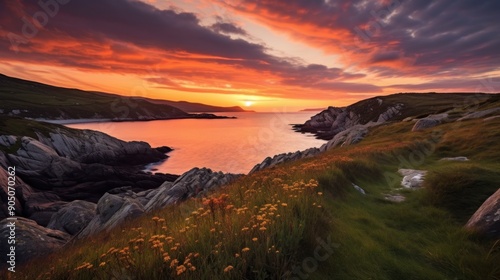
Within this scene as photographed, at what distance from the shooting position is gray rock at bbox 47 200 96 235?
22.5 metres

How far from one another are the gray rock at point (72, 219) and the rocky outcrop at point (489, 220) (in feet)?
84.6

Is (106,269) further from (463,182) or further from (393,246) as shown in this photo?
(463,182)

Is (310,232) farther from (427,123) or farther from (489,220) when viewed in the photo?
(427,123)

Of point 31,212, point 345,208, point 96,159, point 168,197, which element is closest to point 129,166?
point 96,159

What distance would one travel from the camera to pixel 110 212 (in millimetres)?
19156

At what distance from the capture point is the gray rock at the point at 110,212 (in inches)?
646

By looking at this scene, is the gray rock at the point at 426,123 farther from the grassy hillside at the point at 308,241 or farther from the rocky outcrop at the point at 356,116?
the rocky outcrop at the point at 356,116

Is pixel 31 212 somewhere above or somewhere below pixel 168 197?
below

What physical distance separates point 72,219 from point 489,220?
2808cm

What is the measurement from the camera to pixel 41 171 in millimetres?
43375

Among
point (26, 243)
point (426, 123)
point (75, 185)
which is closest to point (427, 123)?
point (426, 123)

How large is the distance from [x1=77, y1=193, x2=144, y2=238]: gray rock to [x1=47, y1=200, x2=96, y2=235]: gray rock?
13.1 ft

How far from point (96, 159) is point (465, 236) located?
7033 centimetres

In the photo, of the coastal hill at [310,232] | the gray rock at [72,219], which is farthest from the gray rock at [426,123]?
the gray rock at [72,219]
